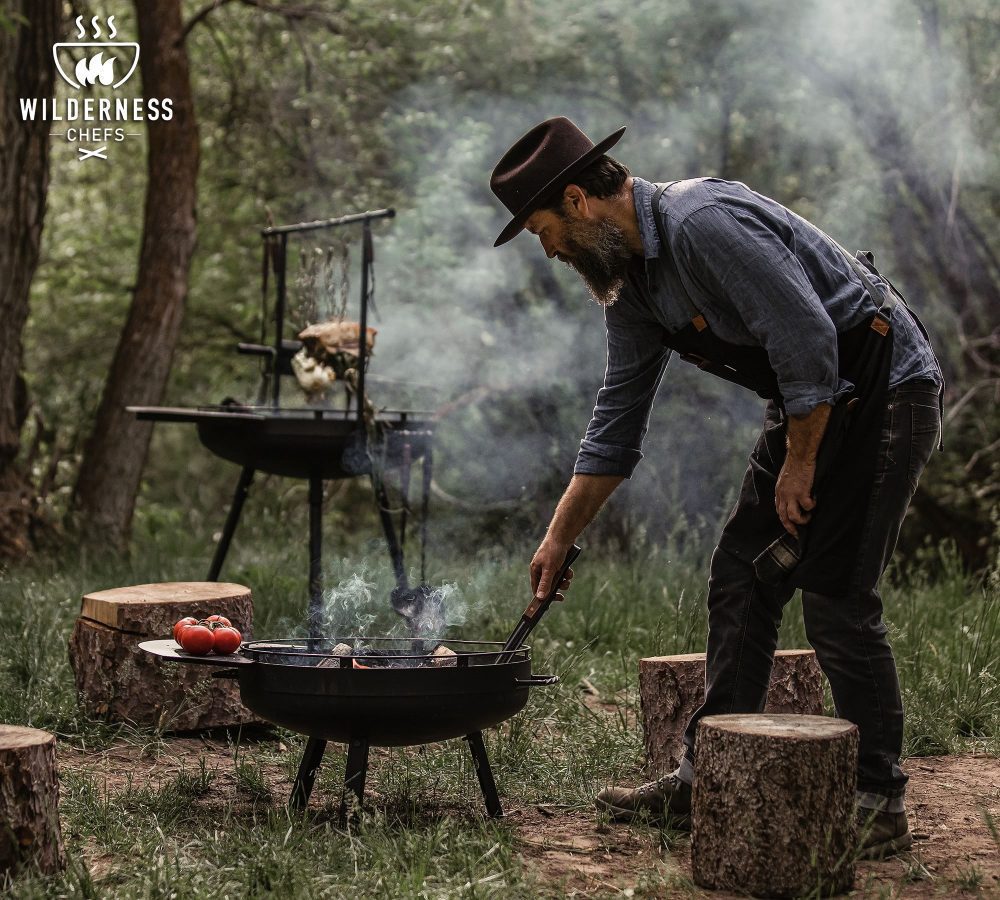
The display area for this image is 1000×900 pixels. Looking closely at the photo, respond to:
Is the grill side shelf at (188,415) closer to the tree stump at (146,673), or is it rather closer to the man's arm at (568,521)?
the tree stump at (146,673)

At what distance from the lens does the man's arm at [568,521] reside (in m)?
3.71

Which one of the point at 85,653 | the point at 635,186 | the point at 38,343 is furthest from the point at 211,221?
the point at 635,186

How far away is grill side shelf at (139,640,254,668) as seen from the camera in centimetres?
336

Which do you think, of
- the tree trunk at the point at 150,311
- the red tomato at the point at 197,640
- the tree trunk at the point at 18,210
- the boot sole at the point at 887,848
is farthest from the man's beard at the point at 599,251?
the tree trunk at the point at 150,311

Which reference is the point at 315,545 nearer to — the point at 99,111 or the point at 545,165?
the point at 545,165

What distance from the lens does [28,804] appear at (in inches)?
120

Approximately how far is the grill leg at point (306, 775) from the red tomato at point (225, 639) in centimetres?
38

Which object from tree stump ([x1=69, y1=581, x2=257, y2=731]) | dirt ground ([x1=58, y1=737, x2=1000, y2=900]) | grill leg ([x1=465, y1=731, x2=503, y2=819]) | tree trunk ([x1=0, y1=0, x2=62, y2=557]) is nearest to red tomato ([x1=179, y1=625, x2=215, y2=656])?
dirt ground ([x1=58, y1=737, x2=1000, y2=900])

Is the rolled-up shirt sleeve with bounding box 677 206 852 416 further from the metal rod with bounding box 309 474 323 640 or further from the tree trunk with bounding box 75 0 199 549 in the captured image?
the tree trunk with bounding box 75 0 199 549

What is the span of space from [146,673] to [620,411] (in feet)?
7.20

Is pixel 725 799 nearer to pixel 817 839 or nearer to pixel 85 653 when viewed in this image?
pixel 817 839

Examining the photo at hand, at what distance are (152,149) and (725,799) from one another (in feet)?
22.3

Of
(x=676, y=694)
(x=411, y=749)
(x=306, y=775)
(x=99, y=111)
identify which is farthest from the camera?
(x=99, y=111)

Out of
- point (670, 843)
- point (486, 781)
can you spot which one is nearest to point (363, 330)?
point (486, 781)
